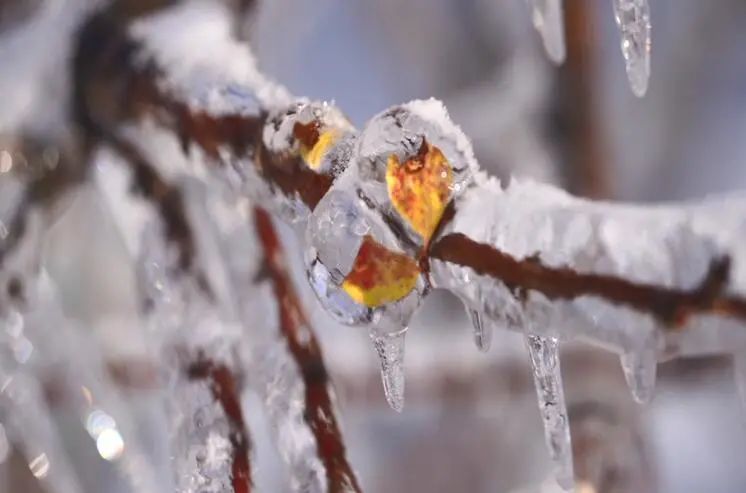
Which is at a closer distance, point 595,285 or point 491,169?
point 595,285

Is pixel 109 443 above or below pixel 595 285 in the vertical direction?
below

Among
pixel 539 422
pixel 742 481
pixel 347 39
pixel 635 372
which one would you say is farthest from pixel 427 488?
pixel 635 372

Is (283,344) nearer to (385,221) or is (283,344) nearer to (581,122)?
(385,221)

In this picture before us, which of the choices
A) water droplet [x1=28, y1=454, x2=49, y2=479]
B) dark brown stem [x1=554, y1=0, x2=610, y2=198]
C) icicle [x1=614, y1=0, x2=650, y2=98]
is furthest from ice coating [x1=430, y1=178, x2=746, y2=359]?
dark brown stem [x1=554, y1=0, x2=610, y2=198]

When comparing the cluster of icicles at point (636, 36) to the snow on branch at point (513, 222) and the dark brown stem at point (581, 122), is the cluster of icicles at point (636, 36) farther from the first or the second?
the dark brown stem at point (581, 122)

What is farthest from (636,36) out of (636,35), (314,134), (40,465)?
(40,465)

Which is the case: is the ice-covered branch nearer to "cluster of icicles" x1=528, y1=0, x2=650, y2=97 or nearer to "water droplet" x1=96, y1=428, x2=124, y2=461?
"cluster of icicles" x1=528, y1=0, x2=650, y2=97
